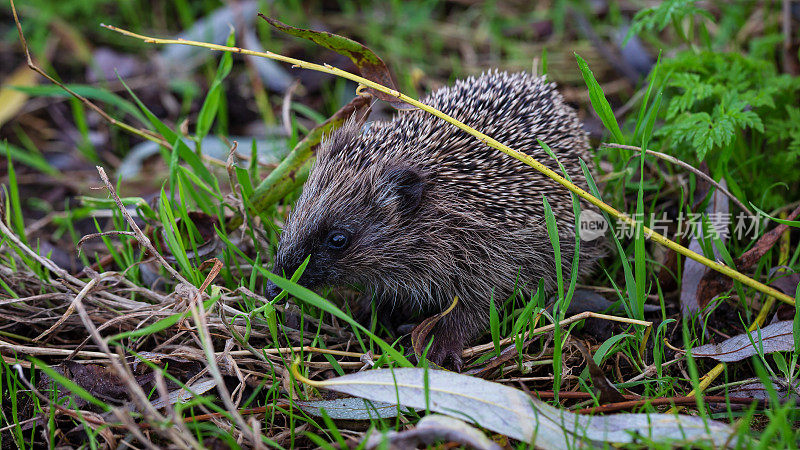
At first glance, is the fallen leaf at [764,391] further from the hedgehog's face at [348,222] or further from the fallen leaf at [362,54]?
the fallen leaf at [362,54]

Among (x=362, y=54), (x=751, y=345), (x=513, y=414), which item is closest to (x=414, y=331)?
(x=513, y=414)

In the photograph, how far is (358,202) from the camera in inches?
161

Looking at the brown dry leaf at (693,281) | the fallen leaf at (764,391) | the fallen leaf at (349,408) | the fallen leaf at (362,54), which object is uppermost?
the fallen leaf at (362,54)

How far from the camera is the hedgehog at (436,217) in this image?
4.07 meters

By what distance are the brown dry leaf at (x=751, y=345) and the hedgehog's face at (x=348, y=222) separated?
1.87m

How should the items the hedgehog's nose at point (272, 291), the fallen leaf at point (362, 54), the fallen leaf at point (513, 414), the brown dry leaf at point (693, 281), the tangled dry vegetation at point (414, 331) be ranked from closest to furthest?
the fallen leaf at point (513, 414)
the tangled dry vegetation at point (414, 331)
the hedgehog's nose at point (272, 291)
the fallen leaf at point (362, 54)
the brown dry leaf at point (693, 281)

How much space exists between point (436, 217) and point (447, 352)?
0.86m

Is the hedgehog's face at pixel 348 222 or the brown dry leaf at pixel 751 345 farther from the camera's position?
the hedgehog's face at pixel 348 222

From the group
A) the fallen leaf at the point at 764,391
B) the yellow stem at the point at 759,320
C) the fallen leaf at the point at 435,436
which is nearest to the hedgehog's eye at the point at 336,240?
the fallen leaf at the point at 435,436

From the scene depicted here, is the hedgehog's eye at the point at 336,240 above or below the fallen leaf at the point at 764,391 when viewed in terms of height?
below

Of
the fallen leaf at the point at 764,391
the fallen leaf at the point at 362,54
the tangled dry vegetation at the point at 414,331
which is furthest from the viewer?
the fallen leaf at the point at 362,54

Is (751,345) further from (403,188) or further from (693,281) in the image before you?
(403,188)

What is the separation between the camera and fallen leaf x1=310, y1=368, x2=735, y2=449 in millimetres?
2900

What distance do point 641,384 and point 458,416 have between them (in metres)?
1.24
